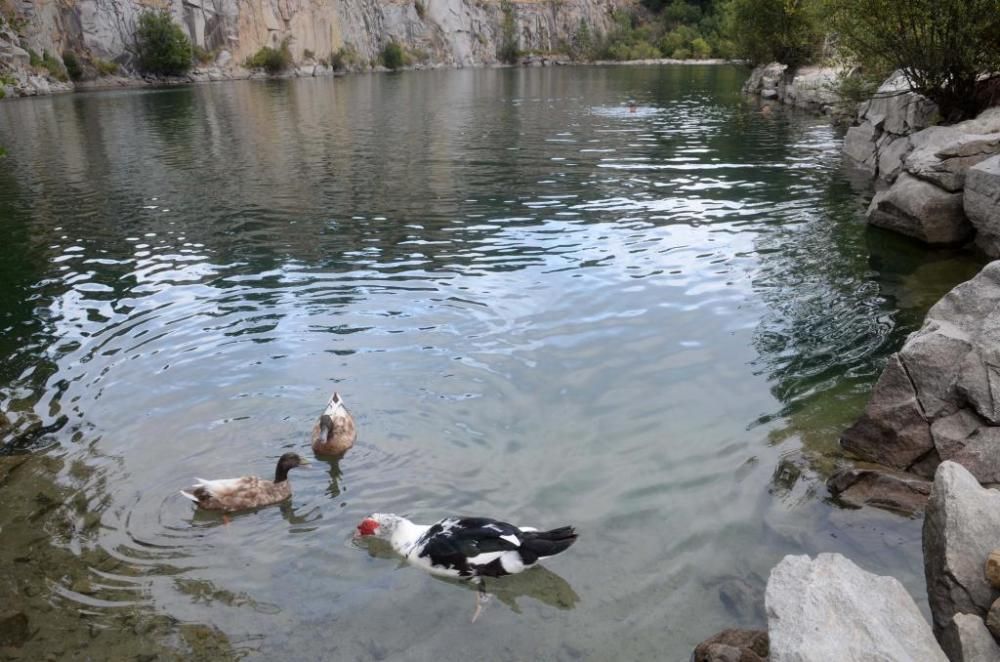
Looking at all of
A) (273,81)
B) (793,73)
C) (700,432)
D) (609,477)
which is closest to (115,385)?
(609,477)

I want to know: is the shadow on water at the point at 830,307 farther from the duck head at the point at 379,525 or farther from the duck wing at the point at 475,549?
the duck head at the point at 379,525

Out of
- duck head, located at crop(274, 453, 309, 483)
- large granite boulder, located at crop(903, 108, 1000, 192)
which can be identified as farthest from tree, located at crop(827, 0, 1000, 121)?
duck head, located at crop(274, 453, 309, 483)

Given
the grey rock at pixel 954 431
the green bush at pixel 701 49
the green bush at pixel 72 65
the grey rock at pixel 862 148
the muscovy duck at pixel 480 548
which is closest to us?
the muscovy duck at pixel 480 548

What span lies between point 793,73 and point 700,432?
47.9 metres

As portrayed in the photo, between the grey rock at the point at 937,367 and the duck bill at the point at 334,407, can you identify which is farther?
the duck bill at the point at 334,407

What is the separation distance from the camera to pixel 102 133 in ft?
124

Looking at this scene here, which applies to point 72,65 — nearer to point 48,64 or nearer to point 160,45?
point 48,64

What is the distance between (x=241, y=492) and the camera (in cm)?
805

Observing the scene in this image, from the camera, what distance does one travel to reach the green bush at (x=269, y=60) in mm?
91938

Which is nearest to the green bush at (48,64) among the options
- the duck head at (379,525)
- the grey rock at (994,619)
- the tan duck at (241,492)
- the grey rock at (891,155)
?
the grey rock at (891,155)

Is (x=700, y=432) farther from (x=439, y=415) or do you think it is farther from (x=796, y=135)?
(x=796, y=135)

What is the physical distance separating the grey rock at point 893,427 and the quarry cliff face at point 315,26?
4401cm

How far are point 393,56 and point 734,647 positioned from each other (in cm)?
11264

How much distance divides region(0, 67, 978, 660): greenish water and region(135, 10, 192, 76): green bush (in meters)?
62.4
